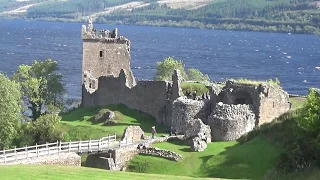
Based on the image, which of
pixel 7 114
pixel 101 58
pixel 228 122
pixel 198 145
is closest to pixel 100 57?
pixel 101 58

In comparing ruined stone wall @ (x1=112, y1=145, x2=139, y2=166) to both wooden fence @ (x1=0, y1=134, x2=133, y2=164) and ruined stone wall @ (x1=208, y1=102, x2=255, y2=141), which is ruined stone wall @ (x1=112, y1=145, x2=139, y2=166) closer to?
wooden fence @ (x1=0, y1=134, x2=133, y2=164)

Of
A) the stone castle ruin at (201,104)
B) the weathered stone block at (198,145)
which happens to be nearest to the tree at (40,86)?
the stone castle ruin at (201,104)

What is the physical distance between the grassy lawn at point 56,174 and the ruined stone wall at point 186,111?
57.3ft

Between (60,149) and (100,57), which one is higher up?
(100,57)

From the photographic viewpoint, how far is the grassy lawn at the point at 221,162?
43125 mm

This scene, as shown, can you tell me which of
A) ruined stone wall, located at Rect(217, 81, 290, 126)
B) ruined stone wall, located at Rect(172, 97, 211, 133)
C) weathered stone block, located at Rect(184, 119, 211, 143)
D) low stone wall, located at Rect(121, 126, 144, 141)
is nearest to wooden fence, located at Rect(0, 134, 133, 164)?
low stone wall, located at Rect(121, 126, 144, 141)

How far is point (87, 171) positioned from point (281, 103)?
22412mm

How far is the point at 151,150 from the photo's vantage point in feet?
159

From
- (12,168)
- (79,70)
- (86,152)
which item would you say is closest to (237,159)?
(86,152)

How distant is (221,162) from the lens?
4491 centimetres

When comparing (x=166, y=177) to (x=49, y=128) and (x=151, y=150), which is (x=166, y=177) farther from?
(x=49, y=128)

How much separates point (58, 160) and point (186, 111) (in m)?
14.0

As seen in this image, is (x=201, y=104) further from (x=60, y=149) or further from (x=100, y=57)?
(x=100, y=57)

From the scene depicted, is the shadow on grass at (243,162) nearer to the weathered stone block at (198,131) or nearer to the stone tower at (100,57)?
the weathered stone block at (198,131)
